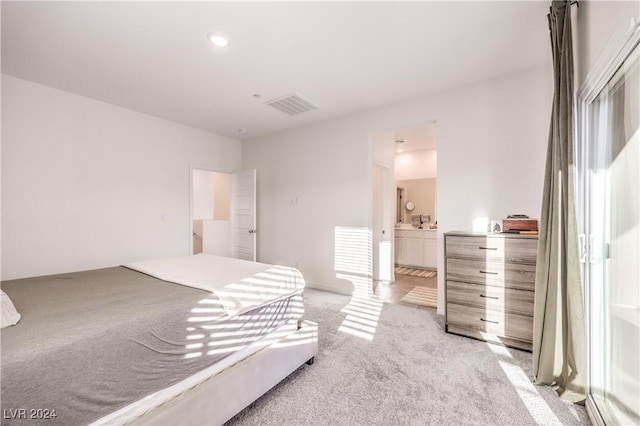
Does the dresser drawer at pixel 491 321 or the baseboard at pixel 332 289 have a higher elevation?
the dresser drawer at pixel 491 321

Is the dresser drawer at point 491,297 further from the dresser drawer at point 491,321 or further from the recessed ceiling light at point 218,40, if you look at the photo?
the recessed ceiling light at point 218,40

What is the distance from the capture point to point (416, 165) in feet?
21.3

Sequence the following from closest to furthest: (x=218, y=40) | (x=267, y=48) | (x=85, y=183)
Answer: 1. (x=218, y=40)
2. (x=267, y=48)
3. (x=85, y=183)

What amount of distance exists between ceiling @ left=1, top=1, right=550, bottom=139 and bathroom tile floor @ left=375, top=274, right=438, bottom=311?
109 inches

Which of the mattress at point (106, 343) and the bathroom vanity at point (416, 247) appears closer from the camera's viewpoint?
the mattress at point (106, 343)

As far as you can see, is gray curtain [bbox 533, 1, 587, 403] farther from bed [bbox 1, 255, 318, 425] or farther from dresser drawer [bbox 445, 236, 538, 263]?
bed [bbox 1, 255, 318, 425]

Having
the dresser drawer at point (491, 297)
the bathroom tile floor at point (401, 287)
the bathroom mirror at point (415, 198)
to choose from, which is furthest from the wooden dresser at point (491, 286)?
the bathroom mirror at point (415, 198)

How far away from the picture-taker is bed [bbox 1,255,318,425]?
1.06 meters

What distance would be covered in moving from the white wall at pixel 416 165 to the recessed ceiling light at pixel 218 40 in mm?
5180

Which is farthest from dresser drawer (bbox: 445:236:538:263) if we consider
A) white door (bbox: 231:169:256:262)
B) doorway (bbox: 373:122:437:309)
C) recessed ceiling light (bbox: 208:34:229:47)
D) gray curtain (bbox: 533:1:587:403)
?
white door (bbox: 231:169:256:262)

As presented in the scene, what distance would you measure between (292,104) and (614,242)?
338 centimetres

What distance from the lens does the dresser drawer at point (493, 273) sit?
2.39 metres

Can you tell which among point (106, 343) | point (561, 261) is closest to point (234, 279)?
point (106, 343)

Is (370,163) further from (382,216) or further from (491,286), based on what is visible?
(491,286)
